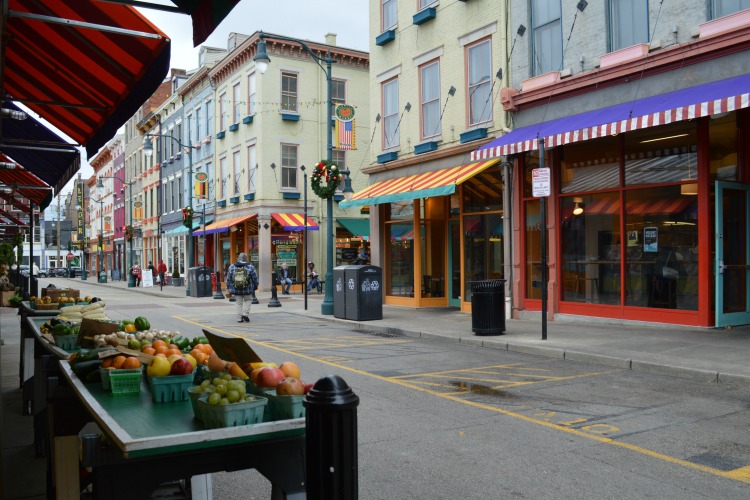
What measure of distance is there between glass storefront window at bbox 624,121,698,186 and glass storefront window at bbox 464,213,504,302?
177 inches

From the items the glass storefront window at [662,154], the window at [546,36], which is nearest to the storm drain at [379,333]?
the glass storefront window at [662,154]

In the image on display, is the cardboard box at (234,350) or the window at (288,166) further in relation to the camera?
the window at (288,166)

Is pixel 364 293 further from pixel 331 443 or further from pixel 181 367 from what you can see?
pixel 331 443

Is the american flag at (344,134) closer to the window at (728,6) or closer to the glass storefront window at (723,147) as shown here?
the glass storefront window at (723,147)

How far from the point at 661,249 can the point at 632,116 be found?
2.85m

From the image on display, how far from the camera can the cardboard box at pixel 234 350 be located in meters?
3.51

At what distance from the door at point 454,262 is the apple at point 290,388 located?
17.5 metres

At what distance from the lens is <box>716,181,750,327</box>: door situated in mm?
12781

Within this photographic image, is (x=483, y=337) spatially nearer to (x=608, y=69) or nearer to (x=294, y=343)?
(x=294, y=343)

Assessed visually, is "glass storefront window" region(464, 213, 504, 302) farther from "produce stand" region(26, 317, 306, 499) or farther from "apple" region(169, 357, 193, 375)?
"produce stand" region(26, 317, 306, 499)

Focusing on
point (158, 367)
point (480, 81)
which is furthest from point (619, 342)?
point (158, 367)

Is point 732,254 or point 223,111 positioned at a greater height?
point 223,111

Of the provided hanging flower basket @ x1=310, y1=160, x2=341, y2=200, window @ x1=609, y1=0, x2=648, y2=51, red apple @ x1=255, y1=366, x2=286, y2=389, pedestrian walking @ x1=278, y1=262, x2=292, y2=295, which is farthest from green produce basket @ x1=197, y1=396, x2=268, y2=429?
pedestrian walking @ x1=278, y1=262, x2=292, y2=295

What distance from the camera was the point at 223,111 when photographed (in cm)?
3872
